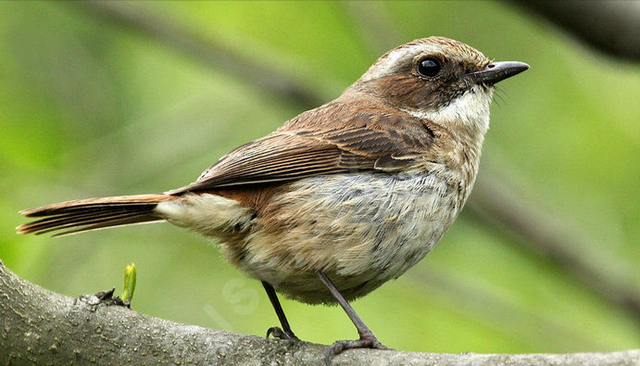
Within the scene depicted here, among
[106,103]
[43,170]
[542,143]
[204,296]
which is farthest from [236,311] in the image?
[542,143]

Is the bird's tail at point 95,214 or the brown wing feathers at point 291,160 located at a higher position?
the brown wing feathers at point 291,160

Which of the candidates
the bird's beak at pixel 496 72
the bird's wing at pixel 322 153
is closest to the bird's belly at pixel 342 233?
the bird's wing at pixel 322 153

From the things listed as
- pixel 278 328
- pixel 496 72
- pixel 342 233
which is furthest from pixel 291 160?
pixel 496 72

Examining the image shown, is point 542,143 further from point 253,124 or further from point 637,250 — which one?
point 253,124

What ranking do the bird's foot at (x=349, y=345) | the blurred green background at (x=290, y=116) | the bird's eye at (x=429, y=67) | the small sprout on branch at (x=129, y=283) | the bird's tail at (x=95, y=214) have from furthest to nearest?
1. the blurred green background at (x=290, y=116)
2. the bird's eye at (x=429, y=67)
3. the bird's tail at (x=95, y=214)
4. the small sprout on branch at (x=129, y=283)
5. the bird's foot at (x=349, y=345)

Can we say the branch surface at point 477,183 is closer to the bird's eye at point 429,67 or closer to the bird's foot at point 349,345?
the bird's eye at point 429,67

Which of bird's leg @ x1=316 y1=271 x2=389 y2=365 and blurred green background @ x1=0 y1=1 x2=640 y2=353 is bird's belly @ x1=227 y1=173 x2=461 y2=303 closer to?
bird's leg @ x1=316 y1=271 x2=389 y2=365
